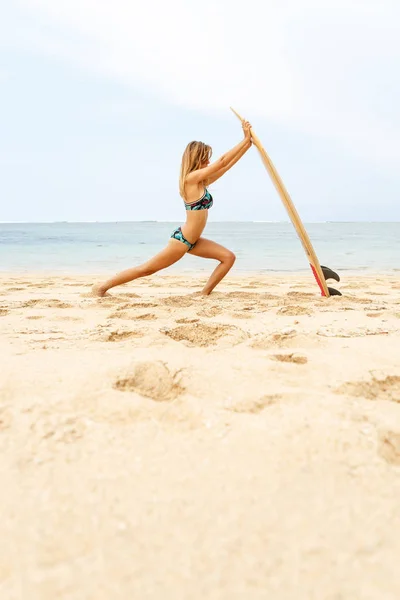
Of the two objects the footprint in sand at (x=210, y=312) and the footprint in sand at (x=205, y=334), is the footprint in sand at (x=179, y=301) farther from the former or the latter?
the footprint in sand at (x=205, y=334)

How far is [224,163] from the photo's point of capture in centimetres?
379

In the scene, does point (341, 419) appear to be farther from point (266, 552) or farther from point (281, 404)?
point (266, 552)

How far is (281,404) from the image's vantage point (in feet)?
5.03

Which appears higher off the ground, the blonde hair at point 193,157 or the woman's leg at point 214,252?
the blonde hair at point 193,157

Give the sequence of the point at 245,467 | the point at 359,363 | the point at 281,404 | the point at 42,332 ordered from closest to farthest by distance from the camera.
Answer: the point at 245,467, the point at 281,404, the point at 359,363, the point at 42,332

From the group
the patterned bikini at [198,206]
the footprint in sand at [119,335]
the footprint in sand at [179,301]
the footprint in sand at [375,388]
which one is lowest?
the footprint in sand at [179,301]

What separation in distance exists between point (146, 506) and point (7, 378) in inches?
33.7

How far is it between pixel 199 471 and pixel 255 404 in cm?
40

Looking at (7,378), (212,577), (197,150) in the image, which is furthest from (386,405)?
(197,150)

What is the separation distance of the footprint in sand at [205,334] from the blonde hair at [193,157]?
5.69 ft

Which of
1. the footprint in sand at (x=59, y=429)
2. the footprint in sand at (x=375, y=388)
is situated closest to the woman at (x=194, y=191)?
the footprint in sand at (x=375, y=388)

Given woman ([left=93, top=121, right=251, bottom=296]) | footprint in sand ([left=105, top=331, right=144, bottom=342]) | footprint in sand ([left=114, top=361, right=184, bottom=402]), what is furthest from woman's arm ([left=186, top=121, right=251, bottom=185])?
footprint in sand ([left=114, top=361, right=184, bottom=402])

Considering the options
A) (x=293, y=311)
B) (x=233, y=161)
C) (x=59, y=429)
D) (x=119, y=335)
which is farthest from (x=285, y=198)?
(x=59, y=429)

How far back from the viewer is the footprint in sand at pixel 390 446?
127 centimetres
